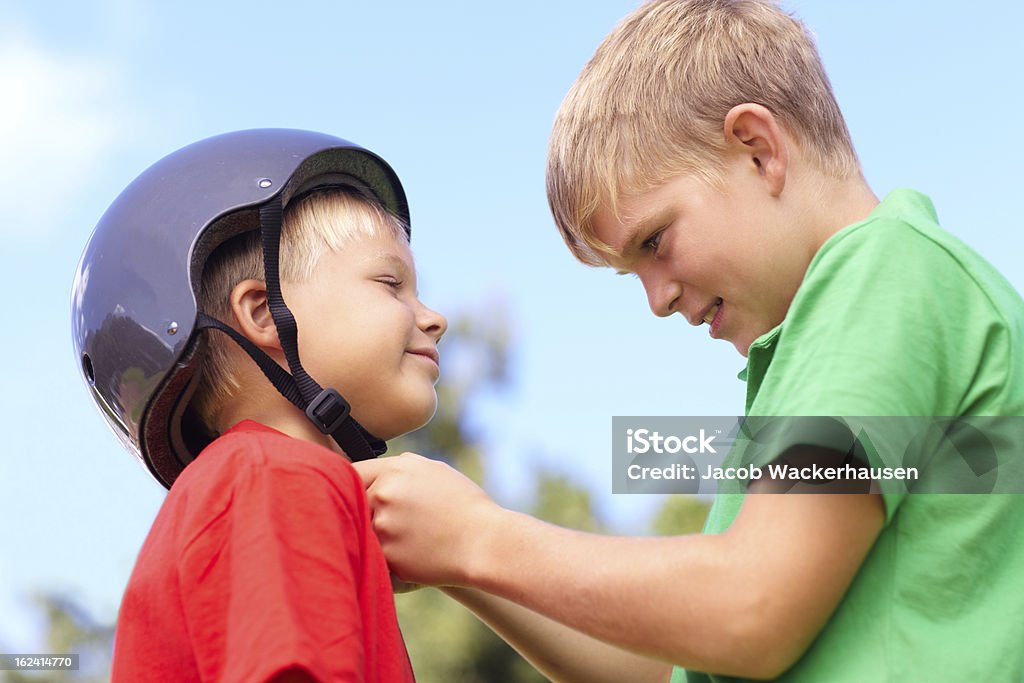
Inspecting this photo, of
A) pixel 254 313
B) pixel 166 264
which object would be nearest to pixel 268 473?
pixel 254 313

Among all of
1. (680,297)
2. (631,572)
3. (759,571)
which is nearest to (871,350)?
(759,571)

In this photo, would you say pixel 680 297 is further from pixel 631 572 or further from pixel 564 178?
pixel 631 572

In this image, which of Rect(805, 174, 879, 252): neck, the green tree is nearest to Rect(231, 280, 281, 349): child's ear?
Rect(805, 174, 879, 252): neck

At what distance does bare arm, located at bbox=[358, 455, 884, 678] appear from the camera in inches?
83.7

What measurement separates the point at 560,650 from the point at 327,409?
0.97m

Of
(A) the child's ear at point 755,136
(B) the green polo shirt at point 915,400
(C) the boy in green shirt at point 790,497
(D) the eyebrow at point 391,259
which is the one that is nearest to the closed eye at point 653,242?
(C) the boy in green shirt at point 790,497

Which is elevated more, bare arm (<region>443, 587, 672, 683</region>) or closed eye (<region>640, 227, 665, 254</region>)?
closed eye (<region>640, 227, 665, 254</region>)

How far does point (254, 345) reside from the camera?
9.55ft

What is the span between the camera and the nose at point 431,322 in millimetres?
3055

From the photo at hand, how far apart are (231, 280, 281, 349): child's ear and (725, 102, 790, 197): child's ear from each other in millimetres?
1281

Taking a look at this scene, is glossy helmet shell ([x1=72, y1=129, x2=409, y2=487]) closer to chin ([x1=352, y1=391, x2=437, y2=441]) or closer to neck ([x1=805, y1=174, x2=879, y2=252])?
chin ([x1=352, y1=391, x2=437, y2=441])

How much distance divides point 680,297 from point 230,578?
1356mm

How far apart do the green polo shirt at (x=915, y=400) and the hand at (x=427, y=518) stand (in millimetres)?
669

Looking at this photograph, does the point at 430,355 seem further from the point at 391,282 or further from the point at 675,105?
the point at 675,105
